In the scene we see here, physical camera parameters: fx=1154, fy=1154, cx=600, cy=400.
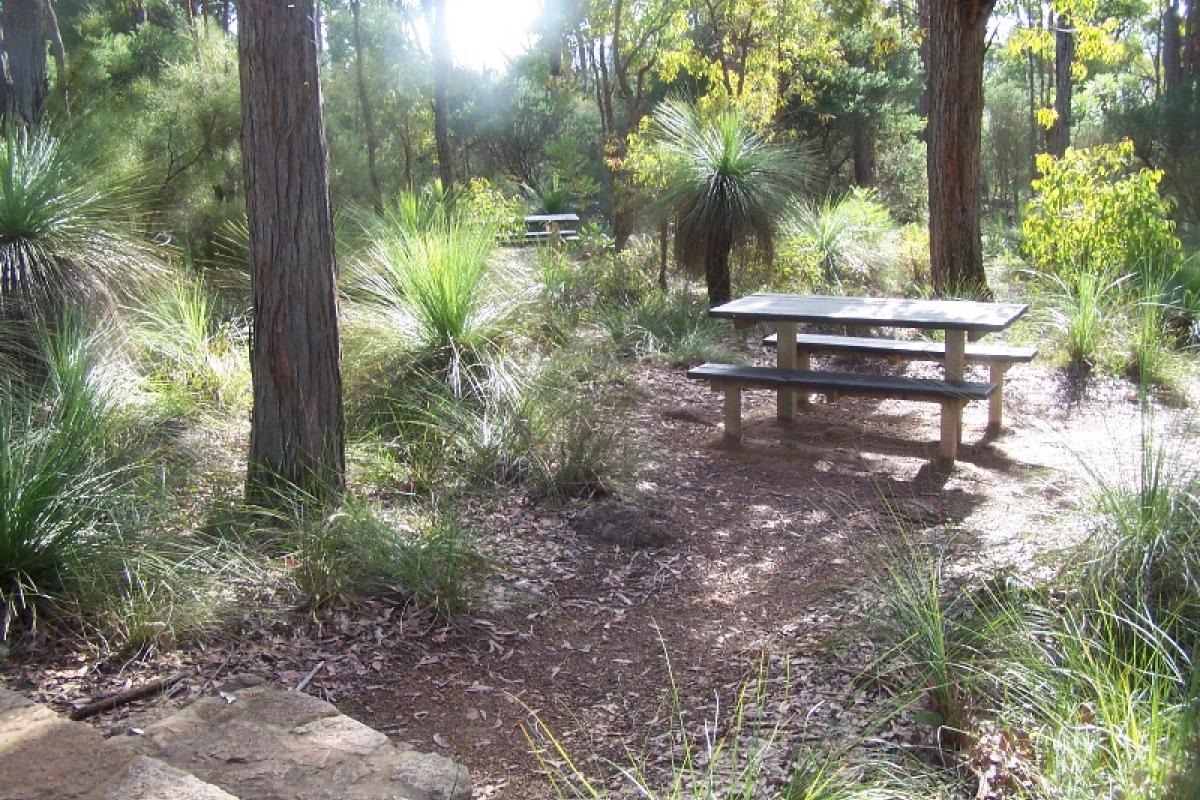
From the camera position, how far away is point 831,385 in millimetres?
6133

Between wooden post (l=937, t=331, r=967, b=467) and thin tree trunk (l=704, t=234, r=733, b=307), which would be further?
thin tree trunk (l=704, t=234, r=733, b=307)

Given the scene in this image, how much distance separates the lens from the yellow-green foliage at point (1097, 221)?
875cm

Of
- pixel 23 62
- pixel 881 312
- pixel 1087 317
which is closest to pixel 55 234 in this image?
pixel 23 62

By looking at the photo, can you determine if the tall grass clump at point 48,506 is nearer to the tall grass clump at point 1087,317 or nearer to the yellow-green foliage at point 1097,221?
the tall grass clump at point 1087,317

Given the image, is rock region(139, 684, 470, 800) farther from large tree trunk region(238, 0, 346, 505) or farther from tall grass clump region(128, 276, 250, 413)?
tall grass clump region(128, 276, 250, 413)

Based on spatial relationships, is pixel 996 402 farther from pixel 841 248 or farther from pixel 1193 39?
pixel 1193 39

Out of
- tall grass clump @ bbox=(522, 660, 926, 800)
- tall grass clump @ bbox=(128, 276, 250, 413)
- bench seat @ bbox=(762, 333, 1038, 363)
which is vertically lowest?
tall grass clump @ bbox=(522, 660, 926, 800)

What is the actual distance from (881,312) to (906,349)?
1.71 feet

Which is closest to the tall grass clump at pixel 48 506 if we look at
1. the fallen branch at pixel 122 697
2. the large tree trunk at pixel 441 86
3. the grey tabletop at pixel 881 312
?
the fallen branch at pixel 122 697

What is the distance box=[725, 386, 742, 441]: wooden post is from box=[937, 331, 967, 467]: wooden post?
1.11 meters

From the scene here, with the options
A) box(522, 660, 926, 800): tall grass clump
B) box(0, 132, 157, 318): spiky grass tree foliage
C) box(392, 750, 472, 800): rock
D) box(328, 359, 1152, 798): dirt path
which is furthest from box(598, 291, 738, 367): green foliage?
box(392, 750, 472, 800): rock

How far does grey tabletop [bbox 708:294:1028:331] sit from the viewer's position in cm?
589

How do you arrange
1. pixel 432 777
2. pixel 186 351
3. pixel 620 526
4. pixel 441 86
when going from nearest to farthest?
pixel 432 777 < pixel 620 526 < pixel 186 351 < pixel 441 86

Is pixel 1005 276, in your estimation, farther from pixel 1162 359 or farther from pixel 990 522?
pixel 990 522
